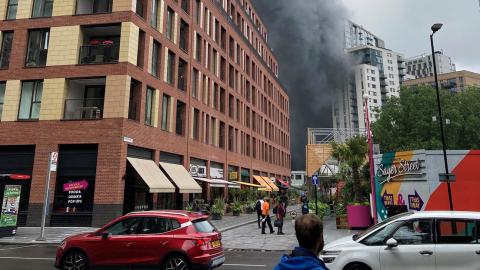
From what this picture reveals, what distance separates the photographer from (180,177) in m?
26.8

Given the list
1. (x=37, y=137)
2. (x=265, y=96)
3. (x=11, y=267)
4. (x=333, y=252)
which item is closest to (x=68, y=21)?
(x=37, y=137)

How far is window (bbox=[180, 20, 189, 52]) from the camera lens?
31.7 meters

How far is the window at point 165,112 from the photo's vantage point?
27.4 m

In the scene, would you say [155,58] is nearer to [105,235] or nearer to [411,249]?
[105,235]

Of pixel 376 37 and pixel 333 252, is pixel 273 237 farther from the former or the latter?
pixel 376 37

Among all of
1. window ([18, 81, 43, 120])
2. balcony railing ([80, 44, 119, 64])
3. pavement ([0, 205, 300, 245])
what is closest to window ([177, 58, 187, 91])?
balcony railing ([80, 44, 119, 64])

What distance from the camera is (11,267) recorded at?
394 inches

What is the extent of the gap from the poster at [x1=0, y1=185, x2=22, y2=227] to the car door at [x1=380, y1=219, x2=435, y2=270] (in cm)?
1677

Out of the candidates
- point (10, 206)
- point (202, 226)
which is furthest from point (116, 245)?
point (10, 206)

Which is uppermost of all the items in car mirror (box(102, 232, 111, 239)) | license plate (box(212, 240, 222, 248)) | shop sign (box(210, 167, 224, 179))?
shop sign (box(210, 167, 224, 179))

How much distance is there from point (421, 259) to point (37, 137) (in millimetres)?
21781

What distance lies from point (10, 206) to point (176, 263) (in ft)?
42.2

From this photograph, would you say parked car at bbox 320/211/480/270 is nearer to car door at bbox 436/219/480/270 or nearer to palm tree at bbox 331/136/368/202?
car door at bbox 436/219/480/270

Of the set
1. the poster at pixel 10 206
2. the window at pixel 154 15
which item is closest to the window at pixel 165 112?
the window at pixel 154 15
